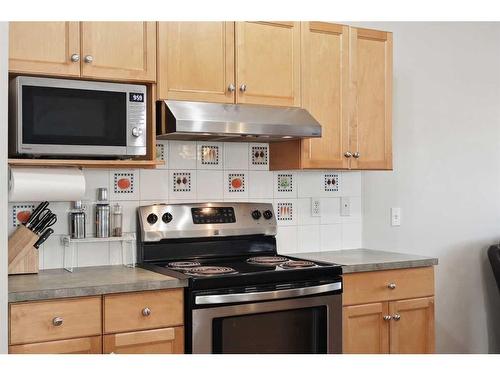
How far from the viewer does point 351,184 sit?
3.73 meters

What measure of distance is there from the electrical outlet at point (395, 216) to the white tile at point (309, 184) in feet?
1.70

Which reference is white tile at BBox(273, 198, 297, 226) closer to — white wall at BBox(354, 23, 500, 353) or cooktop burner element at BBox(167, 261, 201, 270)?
white wall at BBox(354, 23, 500, 353)

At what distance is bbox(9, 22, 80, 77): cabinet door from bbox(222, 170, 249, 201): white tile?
3.32 ft

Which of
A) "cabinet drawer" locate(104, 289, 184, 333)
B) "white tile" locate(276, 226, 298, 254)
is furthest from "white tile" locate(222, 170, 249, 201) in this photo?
"cabinet drawer" locate(104, 289, 184, 333)

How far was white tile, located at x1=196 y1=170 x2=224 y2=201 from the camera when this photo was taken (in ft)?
10.7

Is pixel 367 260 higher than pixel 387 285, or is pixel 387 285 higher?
pixel 367 260

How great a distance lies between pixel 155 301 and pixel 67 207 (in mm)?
708

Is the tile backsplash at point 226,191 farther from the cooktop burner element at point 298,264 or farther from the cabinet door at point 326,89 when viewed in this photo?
the cooktop burner element at point 298,264

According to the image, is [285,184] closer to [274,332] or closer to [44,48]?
[274,332]

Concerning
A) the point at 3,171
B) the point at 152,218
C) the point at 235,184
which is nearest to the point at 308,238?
the point at 235,184

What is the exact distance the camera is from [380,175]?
380 centimetres

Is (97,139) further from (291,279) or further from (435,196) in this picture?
(435,196)

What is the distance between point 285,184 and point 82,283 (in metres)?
1.39

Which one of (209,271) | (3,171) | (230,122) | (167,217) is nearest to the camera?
Answer: (3,171)
